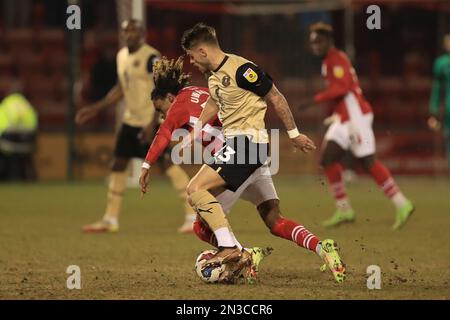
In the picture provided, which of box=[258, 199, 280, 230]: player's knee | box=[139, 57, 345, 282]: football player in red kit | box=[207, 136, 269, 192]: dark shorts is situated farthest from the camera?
→ box=[258, 199, 280, 230]: player's knee

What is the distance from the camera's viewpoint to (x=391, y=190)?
12156 mm

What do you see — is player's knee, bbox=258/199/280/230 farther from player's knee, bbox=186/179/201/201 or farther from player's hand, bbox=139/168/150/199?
player's hand, bbox=139/168/150/199

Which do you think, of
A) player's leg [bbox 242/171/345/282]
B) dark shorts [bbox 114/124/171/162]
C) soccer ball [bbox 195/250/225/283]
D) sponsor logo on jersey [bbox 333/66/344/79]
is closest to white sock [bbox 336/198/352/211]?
sponsor logo on jersey [bbox 333/66/344/79]

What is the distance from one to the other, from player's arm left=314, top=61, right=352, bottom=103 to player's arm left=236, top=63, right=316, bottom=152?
4498mm

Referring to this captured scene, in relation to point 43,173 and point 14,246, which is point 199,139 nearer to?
point 14,246

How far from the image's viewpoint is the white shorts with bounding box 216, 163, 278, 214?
7.98m

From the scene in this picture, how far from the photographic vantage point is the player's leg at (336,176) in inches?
492

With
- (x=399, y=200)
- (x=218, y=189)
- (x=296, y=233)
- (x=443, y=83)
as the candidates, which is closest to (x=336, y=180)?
(x=399, y=200)

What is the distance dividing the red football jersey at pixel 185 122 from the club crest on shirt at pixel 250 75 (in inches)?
22.1

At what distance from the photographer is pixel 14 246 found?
10.4 meters

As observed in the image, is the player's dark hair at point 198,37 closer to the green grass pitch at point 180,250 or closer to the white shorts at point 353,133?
the green grass pitch at point 180,250

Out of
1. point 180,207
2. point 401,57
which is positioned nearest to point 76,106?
point 180,207

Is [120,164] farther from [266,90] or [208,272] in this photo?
[266,90]
